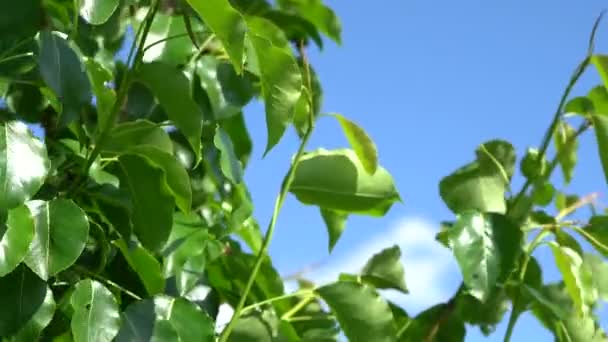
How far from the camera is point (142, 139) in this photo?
3.90 feet

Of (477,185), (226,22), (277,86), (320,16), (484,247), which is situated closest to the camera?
(226,22)

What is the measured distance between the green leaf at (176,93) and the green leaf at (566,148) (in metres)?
0.46

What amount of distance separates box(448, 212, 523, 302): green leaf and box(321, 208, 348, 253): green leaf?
0.22m

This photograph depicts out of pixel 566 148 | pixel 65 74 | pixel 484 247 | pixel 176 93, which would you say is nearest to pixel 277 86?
pixel 176 93

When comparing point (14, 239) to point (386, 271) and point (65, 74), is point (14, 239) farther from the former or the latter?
point (386, 271)

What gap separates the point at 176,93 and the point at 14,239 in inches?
8.3

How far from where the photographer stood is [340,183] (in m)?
1.39

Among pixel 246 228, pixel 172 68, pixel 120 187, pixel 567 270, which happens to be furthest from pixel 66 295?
pixel 567 270

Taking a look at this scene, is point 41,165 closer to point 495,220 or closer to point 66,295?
point 66,295

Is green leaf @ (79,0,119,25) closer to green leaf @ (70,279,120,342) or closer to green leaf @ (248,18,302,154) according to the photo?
green leaf @ (248,18,302,154)

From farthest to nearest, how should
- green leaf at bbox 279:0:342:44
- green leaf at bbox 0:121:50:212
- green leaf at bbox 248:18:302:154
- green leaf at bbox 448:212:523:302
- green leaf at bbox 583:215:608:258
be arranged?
green leaf at bbox 279:0:342:44 < green leaf at bbox 583:215:608:258 < green leaf at bbox 448:212:523:302 < green leaf at bbox 248:18:302:154 < green leaf at bbox 0:121:50:212

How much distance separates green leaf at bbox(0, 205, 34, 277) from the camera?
1047 millimetres

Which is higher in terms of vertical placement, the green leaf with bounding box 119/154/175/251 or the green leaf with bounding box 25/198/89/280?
the green leaf with bounding box 119/154/175/251

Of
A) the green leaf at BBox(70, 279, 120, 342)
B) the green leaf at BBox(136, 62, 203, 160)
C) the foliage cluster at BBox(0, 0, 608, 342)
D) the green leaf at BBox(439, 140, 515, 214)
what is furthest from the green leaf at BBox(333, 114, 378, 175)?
the green leaf at BBox(70, 279, 120, 342)
